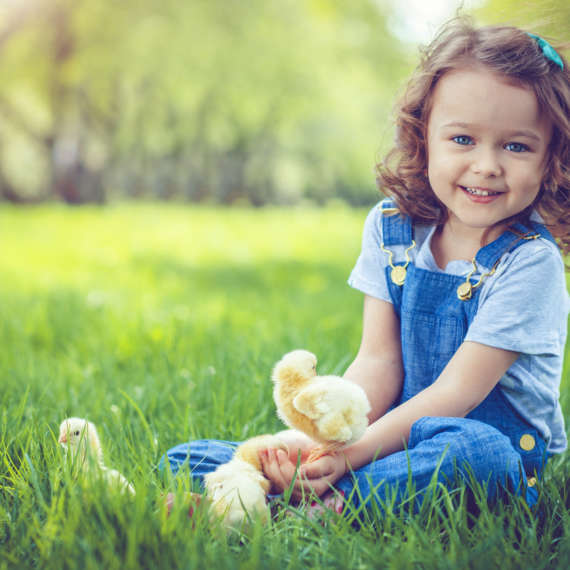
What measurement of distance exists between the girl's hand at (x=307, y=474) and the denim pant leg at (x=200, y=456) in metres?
0.22

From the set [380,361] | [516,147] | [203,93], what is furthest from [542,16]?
[203,93]

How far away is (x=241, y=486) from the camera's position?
60.3 inches

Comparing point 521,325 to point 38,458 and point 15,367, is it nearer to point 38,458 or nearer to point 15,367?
point 38,458

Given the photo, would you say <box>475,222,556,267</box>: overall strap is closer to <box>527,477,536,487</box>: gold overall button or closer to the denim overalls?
the denim overalls

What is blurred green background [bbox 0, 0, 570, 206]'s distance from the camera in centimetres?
973

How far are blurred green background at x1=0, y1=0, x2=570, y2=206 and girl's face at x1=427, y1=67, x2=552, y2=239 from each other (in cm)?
33

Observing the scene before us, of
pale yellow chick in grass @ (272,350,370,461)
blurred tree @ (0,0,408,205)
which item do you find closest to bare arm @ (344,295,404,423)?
pale yellow chick in grass @ (272,350,370,461)

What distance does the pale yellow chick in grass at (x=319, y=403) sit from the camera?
4.81ft

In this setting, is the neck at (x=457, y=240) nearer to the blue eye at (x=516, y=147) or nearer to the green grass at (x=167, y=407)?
the blue eye at (x=516, y=147)

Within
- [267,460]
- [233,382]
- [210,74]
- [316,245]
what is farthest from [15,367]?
[210,74]

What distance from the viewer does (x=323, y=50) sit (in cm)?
1388

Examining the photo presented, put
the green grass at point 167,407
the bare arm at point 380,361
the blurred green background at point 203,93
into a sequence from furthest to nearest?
the blurred green background at point 203,93 < the bare arm at point 380,361 < the green grass at point 167,407

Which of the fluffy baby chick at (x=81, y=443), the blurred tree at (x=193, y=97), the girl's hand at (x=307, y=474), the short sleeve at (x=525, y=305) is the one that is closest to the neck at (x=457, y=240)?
the short sleeve at (x=525, y=305)

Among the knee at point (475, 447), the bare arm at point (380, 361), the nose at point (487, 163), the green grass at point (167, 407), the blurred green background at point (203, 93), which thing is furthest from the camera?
the blurred green background at point (203, 93)
